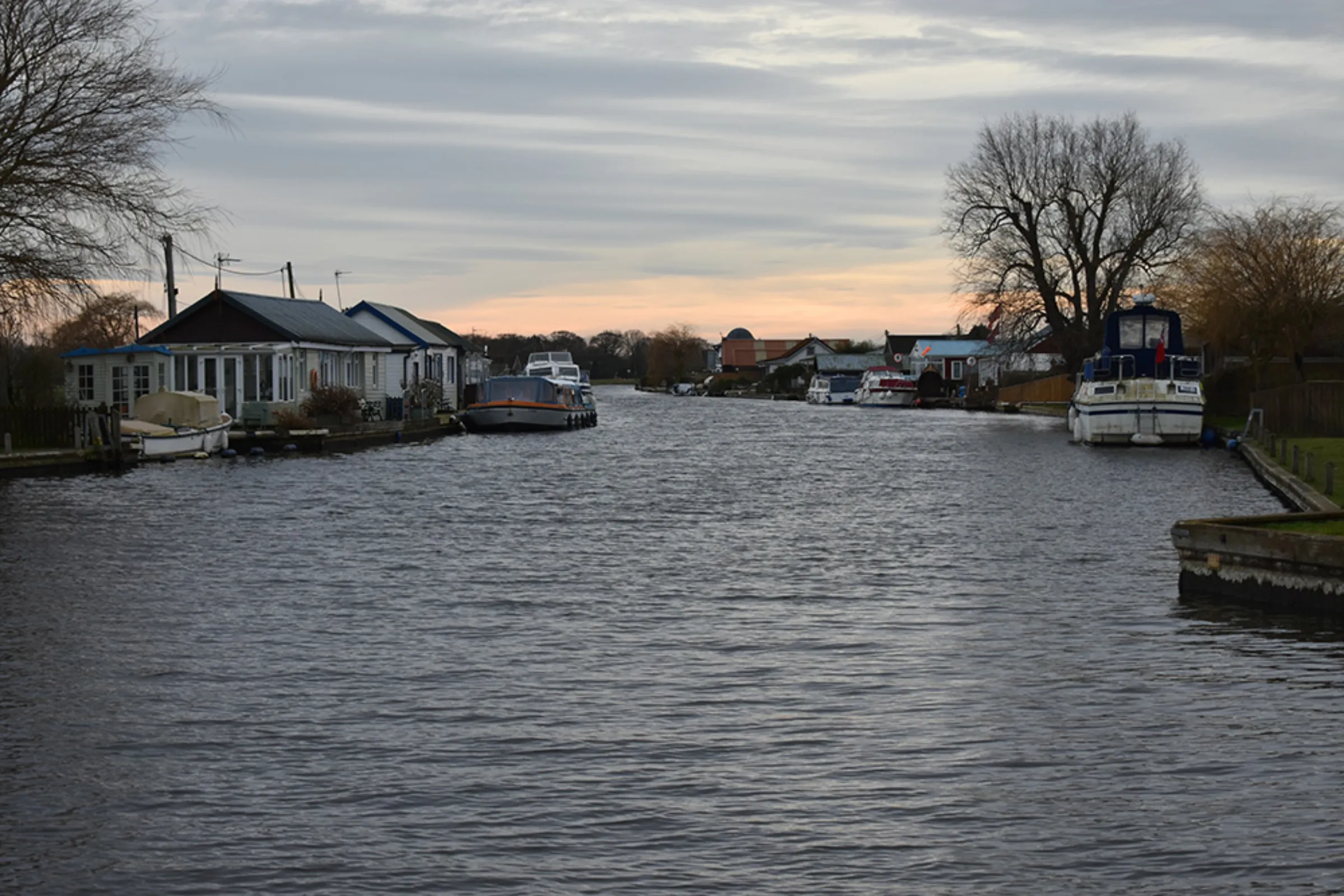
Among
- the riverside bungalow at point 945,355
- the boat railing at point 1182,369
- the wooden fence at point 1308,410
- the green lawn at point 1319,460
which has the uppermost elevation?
the riverside bungalow at point 945,355

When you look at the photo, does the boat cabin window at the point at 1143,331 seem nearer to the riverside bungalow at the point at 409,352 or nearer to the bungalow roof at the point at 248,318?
the bungalow roof at the point at 248,318

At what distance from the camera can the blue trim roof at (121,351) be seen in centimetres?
5084

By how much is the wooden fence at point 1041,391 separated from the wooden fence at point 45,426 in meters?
55.9

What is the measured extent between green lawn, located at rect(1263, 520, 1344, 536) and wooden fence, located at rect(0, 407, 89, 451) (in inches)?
1221

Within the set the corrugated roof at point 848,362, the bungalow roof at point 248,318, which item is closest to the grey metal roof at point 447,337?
the bungalow roof at point 248,318

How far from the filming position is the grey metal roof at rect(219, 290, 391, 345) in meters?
54.1

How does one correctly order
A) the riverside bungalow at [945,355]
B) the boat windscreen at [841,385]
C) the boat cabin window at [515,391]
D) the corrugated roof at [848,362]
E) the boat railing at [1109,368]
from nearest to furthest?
1. the boat railing at [1109,368]
2. the boat cabin window at [515,391]
3. the boat windscreen at [841,385]
4. the riverside bungalow at [945,355]
5. the corrugated roof at [848,362]

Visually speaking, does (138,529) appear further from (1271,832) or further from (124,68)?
(1271,832)

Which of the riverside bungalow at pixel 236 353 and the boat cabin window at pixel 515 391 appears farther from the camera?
the boat cabin window at pixel 515 391

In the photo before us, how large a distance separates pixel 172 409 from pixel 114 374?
8325 millimetres

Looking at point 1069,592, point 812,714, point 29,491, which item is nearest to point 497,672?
point 812,714

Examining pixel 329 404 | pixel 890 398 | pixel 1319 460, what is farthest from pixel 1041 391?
pixel 1319 460

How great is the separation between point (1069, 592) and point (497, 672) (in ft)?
24.1

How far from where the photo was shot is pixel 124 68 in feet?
123
